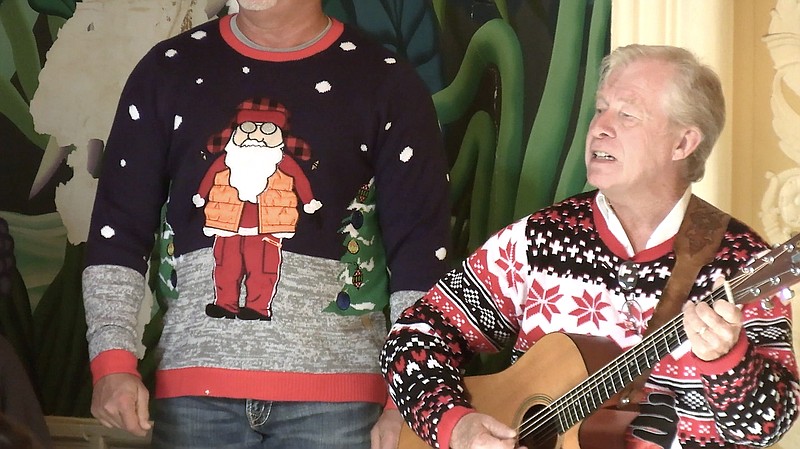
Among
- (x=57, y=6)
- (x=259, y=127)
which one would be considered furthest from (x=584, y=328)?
(x=57, y=6)

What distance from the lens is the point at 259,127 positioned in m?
2.12

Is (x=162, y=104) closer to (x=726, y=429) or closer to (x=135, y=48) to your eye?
(x=135, y=48)

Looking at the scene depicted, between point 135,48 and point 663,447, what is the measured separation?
1.77m

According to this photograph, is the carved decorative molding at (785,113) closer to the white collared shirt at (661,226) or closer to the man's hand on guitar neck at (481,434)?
the white collared shirt at (661,226)

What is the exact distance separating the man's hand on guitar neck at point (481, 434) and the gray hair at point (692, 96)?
0.53 metres

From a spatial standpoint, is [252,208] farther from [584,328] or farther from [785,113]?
[785,113]

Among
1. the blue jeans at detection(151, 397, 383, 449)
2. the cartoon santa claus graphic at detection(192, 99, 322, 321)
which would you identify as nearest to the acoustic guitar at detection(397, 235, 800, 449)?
the blue jeans at detection(151, 397, 383, 449)

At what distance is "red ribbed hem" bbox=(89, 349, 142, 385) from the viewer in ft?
6.97

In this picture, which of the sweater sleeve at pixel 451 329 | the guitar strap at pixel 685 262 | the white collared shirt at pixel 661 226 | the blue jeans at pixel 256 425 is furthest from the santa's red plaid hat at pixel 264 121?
the guitar strap at pixel 685 262

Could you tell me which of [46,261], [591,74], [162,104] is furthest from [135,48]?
[591,74]

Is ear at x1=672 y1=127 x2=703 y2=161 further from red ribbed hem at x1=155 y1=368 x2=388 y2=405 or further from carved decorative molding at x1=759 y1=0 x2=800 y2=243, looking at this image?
red ribbed hem at x1=155 y1=368 x2=388 y2=405

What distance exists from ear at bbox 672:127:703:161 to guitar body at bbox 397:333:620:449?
33 centimetres

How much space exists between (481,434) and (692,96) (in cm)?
66

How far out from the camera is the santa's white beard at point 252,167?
2086 millimetres
